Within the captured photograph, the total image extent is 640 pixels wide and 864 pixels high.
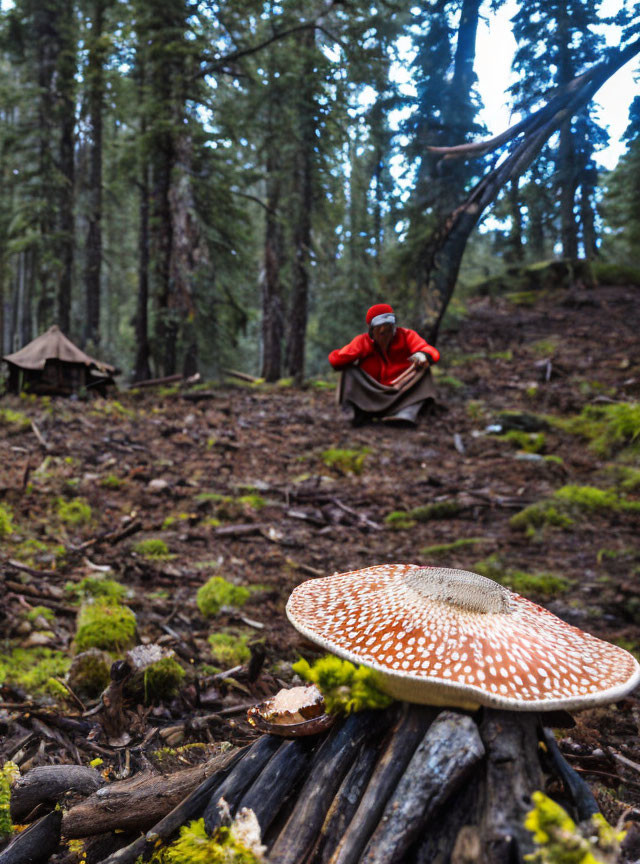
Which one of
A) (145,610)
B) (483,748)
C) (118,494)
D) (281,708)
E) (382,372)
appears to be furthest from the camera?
(118,494)

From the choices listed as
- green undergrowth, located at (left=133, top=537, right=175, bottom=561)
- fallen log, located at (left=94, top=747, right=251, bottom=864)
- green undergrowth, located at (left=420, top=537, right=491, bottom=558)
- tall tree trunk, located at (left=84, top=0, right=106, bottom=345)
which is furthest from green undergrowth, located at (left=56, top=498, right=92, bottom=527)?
tall tree trunk, located at (left=84, top=0, right=106, bottom=345)

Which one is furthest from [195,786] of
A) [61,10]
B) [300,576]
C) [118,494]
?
[61,10]

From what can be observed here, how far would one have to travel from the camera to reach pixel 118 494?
850 cm

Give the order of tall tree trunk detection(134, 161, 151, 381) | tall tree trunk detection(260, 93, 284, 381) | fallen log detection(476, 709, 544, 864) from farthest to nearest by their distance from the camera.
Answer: tall tree trunk detection(260, 93, 284, 381) → tall tree trunk detection(134, 161, 151, 381) → fallen log detection(476, 709, 544, 864)

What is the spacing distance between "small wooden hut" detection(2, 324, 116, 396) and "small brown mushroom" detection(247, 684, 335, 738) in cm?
1239

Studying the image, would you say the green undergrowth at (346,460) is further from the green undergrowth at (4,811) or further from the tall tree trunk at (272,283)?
the tall tree trunk at (272,283)

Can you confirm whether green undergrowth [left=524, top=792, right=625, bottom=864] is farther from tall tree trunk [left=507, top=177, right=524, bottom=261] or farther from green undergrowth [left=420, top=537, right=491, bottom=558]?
green undergrowth [left=420, top=537, right=491, bottom=558]

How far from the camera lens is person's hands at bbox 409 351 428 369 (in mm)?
2271

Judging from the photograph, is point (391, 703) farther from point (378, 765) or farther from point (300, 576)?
point (300, 576)

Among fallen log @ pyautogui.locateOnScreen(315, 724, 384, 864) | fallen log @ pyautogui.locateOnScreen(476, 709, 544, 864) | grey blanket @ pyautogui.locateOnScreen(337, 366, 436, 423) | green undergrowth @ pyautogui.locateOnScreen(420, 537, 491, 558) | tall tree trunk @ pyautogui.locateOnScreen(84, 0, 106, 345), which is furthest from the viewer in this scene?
tall tree trunk @ pyautogui.locateOnScreen(84, 0, 106, 345)

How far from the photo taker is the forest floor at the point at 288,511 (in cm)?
373

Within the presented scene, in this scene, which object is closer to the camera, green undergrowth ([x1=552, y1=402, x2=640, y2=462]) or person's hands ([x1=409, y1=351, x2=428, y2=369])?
person's hands ([x1=409, y1=351, x2=428, y2=369])

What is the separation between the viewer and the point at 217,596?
218 inches

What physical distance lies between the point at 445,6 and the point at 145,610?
511cm
